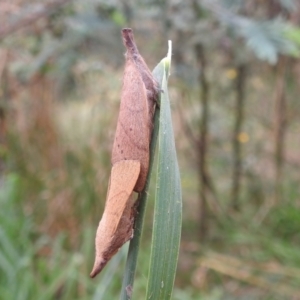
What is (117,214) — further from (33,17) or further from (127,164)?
(33,17)

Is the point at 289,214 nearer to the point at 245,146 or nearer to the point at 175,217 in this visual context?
the point at 245,146

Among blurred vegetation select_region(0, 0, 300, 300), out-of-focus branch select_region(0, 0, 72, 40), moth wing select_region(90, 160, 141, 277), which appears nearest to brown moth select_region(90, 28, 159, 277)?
moth wing select_region(90, 160, 141, 277)

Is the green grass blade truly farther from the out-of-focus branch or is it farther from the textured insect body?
the out-of-focus branch

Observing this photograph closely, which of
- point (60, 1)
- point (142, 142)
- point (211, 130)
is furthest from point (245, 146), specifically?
point (142, 142)

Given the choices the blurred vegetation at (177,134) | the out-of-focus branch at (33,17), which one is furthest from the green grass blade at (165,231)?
the out-of-focus branch at (33,17)

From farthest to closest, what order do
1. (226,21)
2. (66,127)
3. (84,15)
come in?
(66,127) → (84,15) → (226,21)

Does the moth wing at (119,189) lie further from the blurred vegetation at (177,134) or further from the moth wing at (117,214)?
the blurred vegetation at (177,134)
